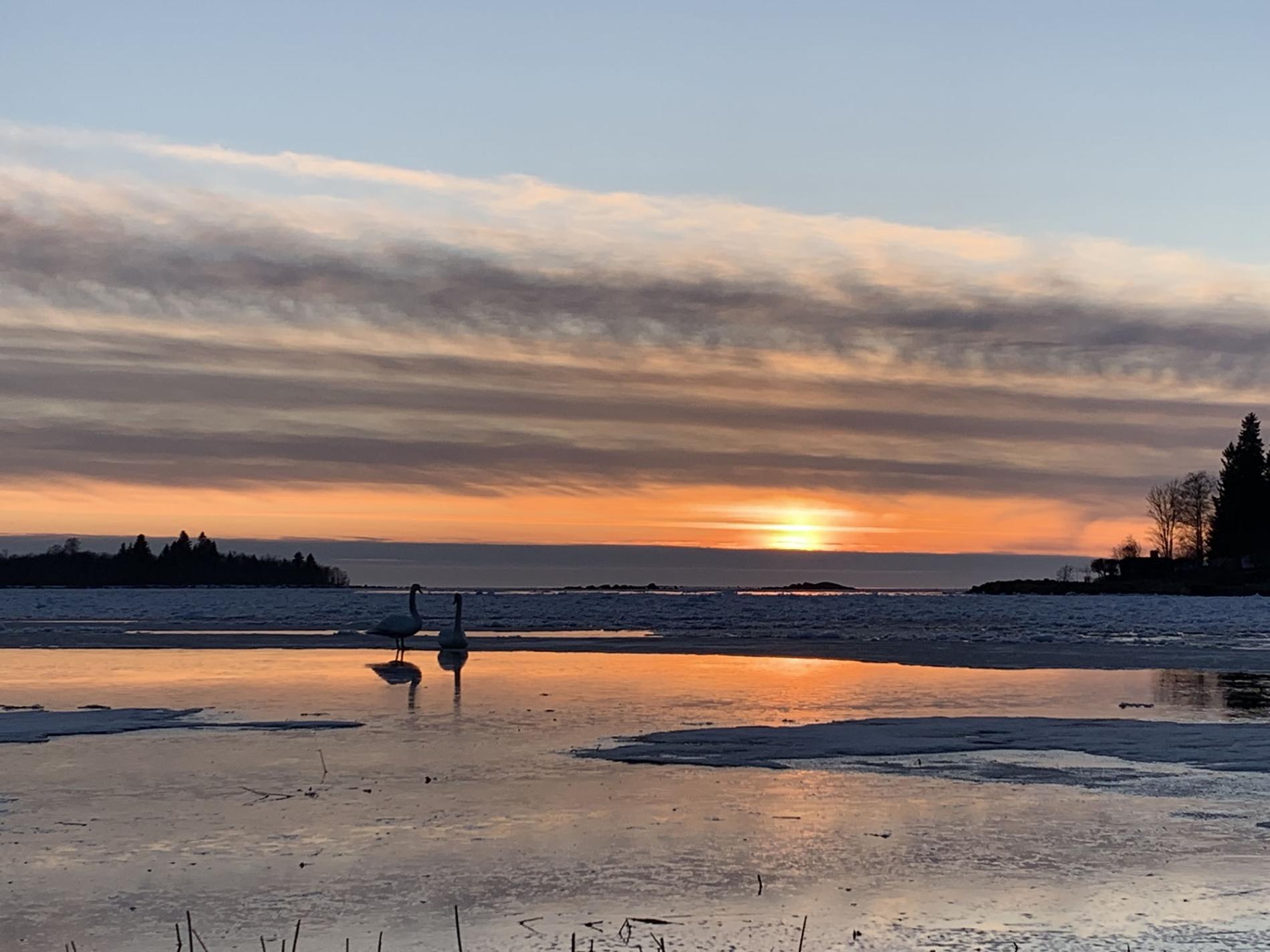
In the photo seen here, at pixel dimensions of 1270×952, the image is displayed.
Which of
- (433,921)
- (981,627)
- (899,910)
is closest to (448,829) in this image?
(433,921)

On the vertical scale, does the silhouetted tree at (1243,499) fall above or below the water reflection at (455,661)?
above

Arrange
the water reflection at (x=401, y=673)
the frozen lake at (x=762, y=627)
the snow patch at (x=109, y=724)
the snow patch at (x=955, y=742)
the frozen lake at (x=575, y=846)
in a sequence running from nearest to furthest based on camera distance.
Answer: the frozen lake at (x=575, y=846), the snow patch at (x=955, y=742), the snow patch at (x=109, y=724), the water reflection at (x=401, y=673), the frozen lake at (x=762, y=627)

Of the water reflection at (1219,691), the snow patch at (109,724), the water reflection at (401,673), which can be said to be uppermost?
the water reflection at (1219,691)

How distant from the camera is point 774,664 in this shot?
25875 millimetres

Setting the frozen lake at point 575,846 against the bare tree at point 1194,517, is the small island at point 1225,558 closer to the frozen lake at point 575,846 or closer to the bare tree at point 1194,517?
the bare tree at point 1194,517

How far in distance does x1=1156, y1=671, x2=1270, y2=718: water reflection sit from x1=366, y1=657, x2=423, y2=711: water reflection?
10.9 m

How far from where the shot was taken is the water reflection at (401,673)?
20.0 meters

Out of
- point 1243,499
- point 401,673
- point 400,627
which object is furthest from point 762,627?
point 1243,499

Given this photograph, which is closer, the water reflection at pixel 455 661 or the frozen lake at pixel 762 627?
the water reflection at pixel 455 661

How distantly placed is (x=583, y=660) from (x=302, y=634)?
1289 centimetres

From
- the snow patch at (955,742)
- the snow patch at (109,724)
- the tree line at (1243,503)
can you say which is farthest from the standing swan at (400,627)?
the tree line at (1243,503)

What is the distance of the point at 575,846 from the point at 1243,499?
101m

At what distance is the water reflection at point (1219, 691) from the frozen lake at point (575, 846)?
1.61 meters

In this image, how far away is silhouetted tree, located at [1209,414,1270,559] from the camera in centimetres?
9762
